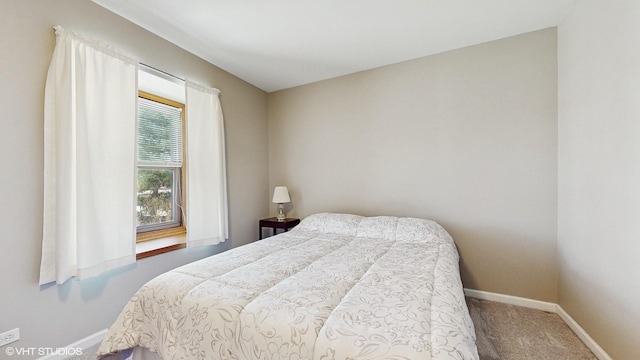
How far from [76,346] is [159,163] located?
1.65 m

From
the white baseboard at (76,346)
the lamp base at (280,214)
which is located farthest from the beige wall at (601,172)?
the white baseboard at (76,346)

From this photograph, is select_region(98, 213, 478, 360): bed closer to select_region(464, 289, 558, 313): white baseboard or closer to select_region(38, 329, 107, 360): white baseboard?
select_region(38, 329, 107, 360): white baseboard

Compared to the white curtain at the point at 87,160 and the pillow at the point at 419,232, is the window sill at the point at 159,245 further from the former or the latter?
the pillow at the point at 419,232

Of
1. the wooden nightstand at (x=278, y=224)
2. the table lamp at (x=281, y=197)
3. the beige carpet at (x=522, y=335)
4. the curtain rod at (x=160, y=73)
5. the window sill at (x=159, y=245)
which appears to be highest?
the curtain rod at (x=160, y=73)

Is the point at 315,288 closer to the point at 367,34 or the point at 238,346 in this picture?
Answer: the point at 238,346

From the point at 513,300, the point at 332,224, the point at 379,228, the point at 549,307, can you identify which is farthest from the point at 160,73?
the point at 549,307

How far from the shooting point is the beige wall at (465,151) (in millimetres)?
2297

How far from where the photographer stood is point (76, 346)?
1759 mm

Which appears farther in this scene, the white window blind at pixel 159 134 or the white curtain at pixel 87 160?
the white window blind at pixel 159 134

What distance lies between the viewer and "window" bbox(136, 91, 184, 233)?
265 cm

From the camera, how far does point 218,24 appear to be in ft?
7.12

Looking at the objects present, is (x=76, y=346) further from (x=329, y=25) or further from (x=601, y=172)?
(x=601, y=172)

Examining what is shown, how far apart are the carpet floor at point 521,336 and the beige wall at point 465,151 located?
0.24 meters

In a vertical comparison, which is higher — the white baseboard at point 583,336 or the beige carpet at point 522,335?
the white baseboard at point 583,336
